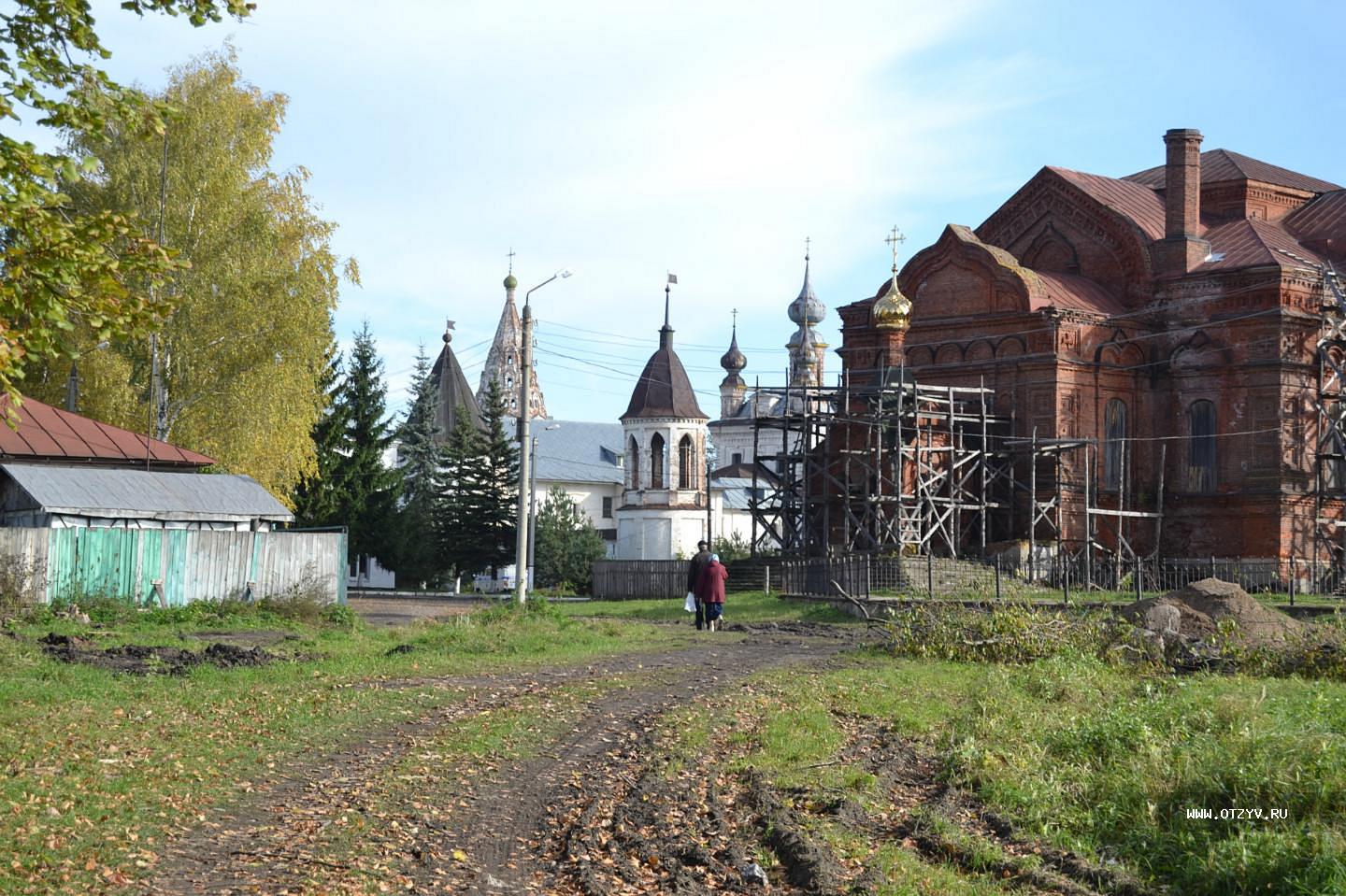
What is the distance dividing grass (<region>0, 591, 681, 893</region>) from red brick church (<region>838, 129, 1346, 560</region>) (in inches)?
812

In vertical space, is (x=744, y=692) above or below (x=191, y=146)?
below

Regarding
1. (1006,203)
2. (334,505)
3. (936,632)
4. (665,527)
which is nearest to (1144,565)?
(1006,203)

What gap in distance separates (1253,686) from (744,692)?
5182 millimetres

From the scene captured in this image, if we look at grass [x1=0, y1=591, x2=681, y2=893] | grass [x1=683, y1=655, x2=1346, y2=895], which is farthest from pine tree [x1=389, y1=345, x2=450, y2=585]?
grass [x1=683, y1=655, x2=1346, y2=895]

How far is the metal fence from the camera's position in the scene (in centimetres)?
2236

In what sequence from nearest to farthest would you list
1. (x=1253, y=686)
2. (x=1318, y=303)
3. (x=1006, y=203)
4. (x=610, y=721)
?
(x=610, y=721) → (x=1253, y=686) → (x=1318, y=303) → (x=1006, y=203)

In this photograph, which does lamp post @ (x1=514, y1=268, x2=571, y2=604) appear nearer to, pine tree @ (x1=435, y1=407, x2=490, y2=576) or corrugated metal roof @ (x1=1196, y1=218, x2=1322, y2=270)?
corrugated metal roof @ (x1=1196, y1=218, x2=1322, y2=270)

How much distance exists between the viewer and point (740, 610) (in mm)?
30734

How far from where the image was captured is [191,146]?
103 feet

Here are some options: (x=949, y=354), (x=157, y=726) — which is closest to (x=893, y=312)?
(x=949, y=354)

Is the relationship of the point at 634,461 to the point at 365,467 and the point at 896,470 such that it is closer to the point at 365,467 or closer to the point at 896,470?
the point at 365,467

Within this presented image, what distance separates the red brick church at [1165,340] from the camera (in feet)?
118

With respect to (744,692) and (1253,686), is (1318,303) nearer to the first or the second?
(1253,686)

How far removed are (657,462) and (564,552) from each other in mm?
16530
